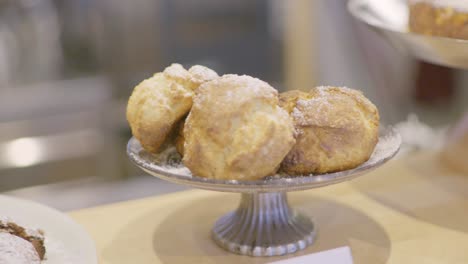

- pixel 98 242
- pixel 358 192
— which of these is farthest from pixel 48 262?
pixel 358 192

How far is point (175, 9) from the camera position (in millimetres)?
2451

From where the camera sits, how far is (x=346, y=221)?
1003mm

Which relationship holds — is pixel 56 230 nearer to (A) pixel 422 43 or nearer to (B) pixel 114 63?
(A) pixel 422 43

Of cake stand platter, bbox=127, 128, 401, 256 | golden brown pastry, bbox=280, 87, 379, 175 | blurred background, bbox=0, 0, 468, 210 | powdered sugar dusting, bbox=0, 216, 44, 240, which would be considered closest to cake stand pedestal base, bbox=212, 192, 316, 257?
cake stand platter, bbox=127, 128, 401, 256

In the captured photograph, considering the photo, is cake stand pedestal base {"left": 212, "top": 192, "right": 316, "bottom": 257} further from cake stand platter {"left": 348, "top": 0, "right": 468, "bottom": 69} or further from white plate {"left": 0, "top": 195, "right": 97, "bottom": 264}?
cake stand platter {"left": 348, "top": 0, "right": 468, "bottom": 69}

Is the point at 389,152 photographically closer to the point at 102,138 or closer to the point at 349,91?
the point at 349,91

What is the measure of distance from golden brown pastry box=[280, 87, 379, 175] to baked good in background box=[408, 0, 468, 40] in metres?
0.38

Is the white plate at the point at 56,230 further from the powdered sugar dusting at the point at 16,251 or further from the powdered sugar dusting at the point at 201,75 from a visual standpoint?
the powdered sugar dusting at the point at 201,75

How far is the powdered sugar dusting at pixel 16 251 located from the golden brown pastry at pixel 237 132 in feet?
0.73

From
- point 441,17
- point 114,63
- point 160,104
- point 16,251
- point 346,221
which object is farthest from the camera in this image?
point 114,63

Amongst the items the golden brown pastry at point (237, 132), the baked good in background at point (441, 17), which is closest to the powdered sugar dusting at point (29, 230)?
the golden brown pastry at point (237, 132)

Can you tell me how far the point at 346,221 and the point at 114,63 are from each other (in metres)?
1.60

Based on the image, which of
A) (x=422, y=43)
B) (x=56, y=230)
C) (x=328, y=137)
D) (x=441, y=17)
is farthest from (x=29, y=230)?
(x=441, y=17)

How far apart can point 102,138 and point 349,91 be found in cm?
168
